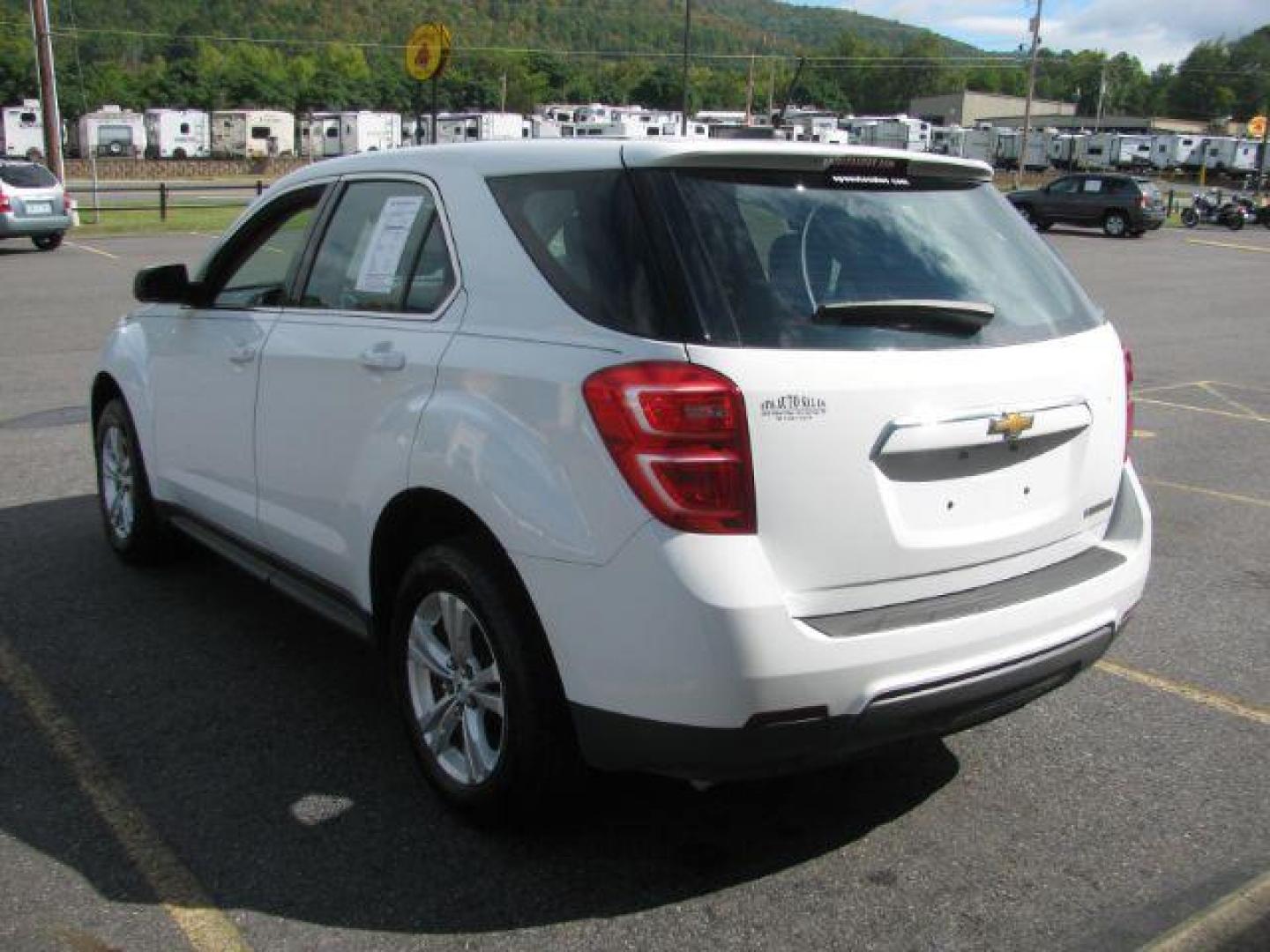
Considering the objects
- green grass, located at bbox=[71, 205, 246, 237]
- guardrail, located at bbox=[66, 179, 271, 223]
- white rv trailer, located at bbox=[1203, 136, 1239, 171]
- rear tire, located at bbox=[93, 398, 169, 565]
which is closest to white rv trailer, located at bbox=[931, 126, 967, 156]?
white rv trailer, located at bbox=[1203, 136, 1239, 171]

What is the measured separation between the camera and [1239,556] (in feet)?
20.2

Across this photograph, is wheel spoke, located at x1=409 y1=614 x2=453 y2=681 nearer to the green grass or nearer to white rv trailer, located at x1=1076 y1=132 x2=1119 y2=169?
the green grass

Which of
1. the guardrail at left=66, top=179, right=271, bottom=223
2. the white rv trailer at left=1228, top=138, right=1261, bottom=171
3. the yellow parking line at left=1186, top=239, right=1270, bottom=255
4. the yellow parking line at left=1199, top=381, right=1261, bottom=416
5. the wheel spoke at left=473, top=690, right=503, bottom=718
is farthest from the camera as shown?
the white rv trailer at left=1228, top=138, right=1261, bottom=171

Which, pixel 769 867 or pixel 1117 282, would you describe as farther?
pixel 1117 282

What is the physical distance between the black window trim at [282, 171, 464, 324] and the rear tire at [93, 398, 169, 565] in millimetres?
1504

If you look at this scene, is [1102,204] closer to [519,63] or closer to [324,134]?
[324,134]

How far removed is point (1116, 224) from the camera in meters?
35.6

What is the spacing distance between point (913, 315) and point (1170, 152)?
305 feet

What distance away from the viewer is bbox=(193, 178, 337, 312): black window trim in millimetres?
4152

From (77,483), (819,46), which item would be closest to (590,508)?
(77,483)

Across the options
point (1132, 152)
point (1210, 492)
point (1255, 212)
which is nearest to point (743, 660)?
point (1210, 492)

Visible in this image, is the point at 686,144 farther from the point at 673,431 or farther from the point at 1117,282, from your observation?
the point at 1117,282

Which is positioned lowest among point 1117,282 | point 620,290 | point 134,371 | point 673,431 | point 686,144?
point 1117,282

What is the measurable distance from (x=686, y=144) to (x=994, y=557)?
1274 millimetres
